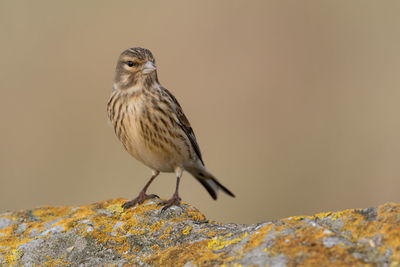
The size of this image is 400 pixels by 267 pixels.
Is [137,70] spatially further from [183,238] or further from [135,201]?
[183,238]

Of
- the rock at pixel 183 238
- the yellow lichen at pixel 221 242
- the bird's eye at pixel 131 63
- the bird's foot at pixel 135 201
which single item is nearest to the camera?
the rock at pixel 183 238

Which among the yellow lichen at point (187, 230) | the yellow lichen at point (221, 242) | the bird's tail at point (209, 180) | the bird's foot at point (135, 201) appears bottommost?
the bird's tail at point (209, 180)

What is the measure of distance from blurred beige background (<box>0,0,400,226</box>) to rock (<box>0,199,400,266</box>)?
4.81 meters

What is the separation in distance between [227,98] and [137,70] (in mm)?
5604

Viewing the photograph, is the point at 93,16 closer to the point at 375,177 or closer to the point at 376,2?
the point at 376,2

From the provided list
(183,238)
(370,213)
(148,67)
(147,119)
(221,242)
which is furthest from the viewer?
(148,67)

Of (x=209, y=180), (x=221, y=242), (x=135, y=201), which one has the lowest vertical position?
(x=209, y=180)

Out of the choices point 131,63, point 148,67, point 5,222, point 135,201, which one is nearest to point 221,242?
point 135,201

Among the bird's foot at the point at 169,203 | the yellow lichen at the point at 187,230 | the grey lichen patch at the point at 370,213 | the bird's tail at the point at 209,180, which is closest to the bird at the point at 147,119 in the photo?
the bird's tail at the point at 209,180

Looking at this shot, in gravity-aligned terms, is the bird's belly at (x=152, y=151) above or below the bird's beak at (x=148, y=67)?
below

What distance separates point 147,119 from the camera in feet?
17.9

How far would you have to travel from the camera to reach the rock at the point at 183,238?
2.74m

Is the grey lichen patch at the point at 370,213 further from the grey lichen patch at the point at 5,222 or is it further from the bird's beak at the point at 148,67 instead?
the bird's beak at the point at 148,67

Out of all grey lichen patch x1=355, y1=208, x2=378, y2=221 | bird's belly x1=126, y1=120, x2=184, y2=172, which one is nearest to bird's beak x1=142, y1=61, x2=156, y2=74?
bird's belly x1=126, y1=120, x2=184, y2=172
